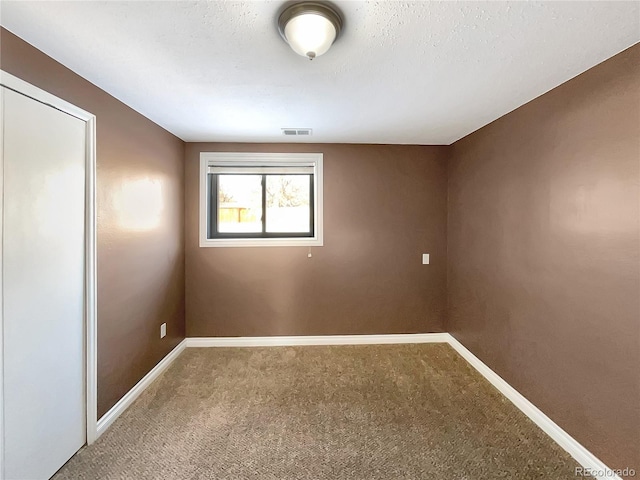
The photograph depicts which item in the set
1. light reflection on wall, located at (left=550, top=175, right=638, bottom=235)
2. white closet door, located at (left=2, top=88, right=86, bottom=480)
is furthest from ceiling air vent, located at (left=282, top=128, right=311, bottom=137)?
light reflection on wall, located at (left=550, top=175, right=638, bottom=235)

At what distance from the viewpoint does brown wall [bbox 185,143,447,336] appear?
10.7 ft

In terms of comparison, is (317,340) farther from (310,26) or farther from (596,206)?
(310,26)

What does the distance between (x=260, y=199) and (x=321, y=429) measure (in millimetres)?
2368

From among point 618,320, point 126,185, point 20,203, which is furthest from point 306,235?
point 618,320

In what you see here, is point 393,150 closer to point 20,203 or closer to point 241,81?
point 241,81

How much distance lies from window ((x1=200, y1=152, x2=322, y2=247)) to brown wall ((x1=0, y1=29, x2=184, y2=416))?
0.42 metres

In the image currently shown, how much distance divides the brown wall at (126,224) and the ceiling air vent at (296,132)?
1.14 metres

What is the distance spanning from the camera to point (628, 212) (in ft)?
4.75

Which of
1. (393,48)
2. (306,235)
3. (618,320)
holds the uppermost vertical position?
(393,48)

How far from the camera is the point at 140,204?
234cm

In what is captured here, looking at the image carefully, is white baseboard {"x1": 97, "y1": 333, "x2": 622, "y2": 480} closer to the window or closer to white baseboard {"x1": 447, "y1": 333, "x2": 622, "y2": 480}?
white baseboard {"x1": 447, "y1": 333, "x2": 622, "y2": 480}

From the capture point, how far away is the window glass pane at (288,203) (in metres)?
3.38

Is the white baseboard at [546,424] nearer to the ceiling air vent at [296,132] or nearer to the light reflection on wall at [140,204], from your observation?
the ceiling air vent at [296,132]

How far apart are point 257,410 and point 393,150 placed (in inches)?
113
